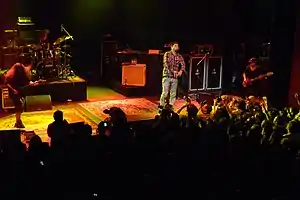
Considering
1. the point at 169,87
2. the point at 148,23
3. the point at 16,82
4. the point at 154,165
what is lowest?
the point at 154,165

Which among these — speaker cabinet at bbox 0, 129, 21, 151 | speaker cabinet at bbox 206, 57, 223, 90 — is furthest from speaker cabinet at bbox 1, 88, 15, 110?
speaker cabinet at bbox 0, 129, 21, 151

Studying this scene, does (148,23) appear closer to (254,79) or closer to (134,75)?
(134,75)

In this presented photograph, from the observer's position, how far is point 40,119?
10.3 m

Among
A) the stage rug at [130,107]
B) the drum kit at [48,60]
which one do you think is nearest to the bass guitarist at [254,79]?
the stage rug at [130,107]

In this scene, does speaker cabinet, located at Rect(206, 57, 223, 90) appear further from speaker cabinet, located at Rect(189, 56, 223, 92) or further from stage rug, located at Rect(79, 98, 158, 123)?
stage rug, located at Rect(79, 98, 158, 123)

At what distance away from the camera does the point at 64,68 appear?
1277 cm

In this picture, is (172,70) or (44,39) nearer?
(172,70)

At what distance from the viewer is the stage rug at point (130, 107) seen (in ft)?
34.0

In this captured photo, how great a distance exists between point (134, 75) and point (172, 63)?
8.54 feet

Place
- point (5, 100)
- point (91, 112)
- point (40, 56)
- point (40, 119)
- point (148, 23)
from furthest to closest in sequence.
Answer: point (148, 23), point (40, 56), point (5, 100), point (91, 112), point (40, 119)

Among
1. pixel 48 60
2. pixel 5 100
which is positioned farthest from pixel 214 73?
pixel 5 100

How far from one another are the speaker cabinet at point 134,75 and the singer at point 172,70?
86.8 inches

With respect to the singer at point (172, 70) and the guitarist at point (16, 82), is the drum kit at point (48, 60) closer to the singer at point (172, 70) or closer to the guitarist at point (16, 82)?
the guitarist at point (16, 82)

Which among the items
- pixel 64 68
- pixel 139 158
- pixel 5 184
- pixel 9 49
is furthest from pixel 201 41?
pixel 5 184
